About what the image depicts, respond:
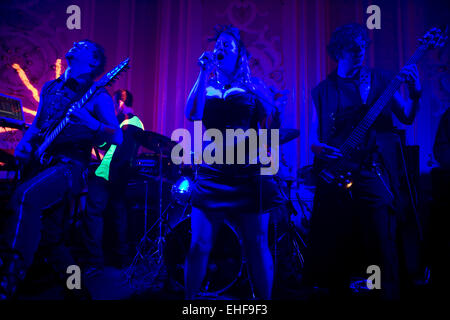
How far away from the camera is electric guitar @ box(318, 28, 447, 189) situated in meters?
2.13

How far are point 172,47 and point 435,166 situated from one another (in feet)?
10.1

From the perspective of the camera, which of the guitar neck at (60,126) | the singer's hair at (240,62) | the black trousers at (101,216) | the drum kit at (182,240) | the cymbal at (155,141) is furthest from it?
the black trousers at (101,216)

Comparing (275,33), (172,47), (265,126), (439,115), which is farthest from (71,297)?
(439,115)

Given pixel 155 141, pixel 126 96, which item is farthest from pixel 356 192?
pixel 126 96

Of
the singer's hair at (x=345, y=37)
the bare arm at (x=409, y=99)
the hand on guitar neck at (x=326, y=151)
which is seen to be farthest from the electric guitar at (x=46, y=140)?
the bare arm at (x=409, y=99)

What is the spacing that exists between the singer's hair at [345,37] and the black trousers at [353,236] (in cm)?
108

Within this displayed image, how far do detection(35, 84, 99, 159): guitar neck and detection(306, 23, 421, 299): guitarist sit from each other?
5.90 ft

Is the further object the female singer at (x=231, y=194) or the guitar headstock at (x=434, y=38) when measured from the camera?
the guitar headstock at (x=434, y=38)

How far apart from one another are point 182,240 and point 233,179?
0.88 m

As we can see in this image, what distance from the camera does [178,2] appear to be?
132 inches

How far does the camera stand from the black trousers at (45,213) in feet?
5.71

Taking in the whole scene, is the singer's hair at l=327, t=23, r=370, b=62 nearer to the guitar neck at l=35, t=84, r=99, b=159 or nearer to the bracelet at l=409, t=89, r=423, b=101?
the bracelet at l=409, t=89, r=423, b=101

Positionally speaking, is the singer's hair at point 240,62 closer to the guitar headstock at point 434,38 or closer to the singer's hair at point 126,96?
the guitar headstock at point 434,38

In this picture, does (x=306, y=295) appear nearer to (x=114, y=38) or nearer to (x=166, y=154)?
(x=166, y=154)
